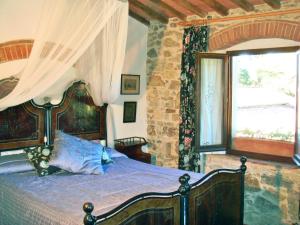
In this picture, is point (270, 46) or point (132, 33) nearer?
point (270, 46)

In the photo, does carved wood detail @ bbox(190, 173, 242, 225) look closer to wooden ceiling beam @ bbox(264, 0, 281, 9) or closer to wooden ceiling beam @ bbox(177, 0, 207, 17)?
wooden ceiling beam @ bbox(264, 0, 281, 9)

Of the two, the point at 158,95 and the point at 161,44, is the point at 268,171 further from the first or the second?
the point at 161,44

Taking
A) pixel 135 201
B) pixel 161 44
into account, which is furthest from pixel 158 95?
pixel 135 201

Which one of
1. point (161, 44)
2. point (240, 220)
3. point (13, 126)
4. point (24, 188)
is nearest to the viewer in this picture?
point (24, 188)

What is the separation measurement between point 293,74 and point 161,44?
202 centimetres

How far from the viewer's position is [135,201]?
8.29 feet

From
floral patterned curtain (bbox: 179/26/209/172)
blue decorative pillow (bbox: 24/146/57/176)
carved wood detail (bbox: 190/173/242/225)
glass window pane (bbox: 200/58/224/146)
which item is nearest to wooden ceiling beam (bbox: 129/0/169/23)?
floral patterned curtain (bbox: 179/26/209/172)

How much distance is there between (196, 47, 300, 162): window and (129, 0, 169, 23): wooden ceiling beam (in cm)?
88

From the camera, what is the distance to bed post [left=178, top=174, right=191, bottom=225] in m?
2.84

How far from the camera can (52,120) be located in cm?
446

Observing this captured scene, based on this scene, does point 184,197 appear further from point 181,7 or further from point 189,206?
point 181,7

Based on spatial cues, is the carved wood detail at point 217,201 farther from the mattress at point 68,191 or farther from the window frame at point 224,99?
the window frame at point 224,99

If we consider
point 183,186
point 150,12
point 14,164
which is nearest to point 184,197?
point 183,186

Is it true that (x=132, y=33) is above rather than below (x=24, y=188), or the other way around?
above
